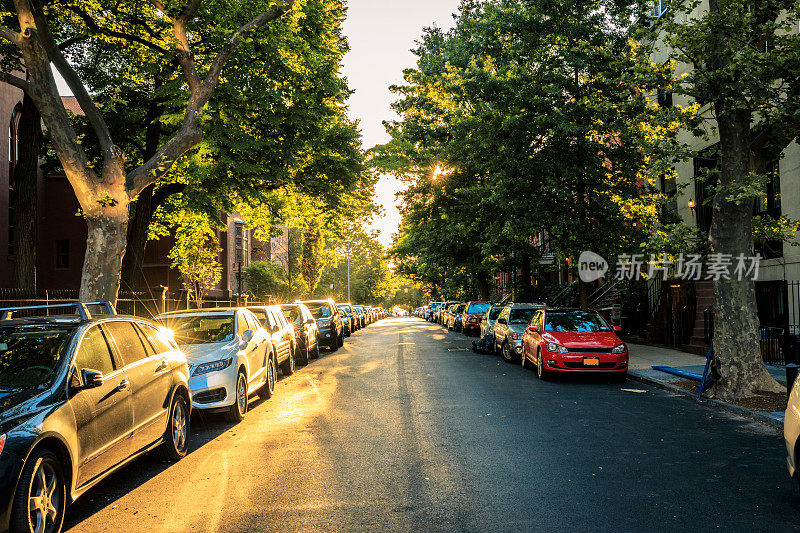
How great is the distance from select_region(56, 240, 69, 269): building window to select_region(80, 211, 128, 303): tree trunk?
2888 centimetres

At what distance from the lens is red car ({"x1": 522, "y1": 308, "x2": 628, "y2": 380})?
44.3 ft

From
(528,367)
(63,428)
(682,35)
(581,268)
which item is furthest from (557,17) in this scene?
(63,428)

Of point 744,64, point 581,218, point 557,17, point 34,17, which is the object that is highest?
point 557,17

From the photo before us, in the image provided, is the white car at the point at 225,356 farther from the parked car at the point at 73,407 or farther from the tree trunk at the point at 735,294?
the tree trunk at the point at 735,294

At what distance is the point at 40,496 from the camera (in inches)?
175

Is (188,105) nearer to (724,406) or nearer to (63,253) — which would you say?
(724,406)

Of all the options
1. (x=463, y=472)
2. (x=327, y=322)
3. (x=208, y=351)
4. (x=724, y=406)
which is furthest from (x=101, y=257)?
(x=724, y=406)

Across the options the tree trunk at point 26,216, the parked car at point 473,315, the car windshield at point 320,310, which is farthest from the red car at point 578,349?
the parked car at point 473,315

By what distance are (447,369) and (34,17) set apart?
1196 centimetres

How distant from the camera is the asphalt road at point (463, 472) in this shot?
16.6ft

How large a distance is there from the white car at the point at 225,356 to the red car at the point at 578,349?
5.82 metres

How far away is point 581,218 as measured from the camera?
1909 centimetres

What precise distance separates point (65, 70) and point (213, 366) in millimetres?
8333

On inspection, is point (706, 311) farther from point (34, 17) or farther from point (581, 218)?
point (34, 17)
